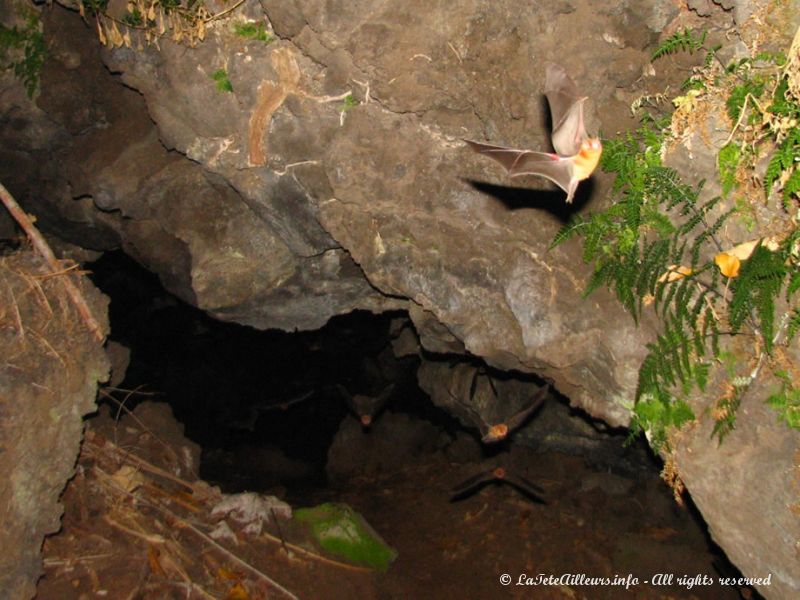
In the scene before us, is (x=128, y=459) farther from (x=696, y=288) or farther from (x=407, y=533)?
(x=696, y=288)

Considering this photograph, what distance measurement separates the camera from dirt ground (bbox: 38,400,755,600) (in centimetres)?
527

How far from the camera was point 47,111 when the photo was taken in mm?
7344

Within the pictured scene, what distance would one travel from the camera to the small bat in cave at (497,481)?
8.07 m

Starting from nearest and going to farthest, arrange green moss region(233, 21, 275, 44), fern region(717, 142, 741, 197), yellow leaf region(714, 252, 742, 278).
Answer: yellow leaf region(714, 252, 742, 278) → fern region(717, 142, 741, 197) → green moss region(233, 21, 275, 44)

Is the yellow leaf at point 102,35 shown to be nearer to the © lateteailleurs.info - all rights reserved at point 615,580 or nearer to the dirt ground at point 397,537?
the dirt ground at point 397,537

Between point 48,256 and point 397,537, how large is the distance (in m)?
5.69

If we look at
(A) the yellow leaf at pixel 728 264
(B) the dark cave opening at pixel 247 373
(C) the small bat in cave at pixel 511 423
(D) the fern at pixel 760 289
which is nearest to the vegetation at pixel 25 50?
(B) the dark cave opening at pixel 247 373

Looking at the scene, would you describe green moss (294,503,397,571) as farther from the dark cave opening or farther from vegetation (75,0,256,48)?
vegetation (75,0,256,48)

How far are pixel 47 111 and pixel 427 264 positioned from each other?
5.17 m

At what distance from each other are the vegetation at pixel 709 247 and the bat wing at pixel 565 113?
1.22 m

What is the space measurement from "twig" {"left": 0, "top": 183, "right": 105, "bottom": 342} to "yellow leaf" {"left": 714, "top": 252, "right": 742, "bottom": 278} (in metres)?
4.81

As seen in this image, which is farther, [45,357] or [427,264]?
[427,264]

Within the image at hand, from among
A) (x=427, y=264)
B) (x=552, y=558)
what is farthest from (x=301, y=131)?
(x=552, y=558)

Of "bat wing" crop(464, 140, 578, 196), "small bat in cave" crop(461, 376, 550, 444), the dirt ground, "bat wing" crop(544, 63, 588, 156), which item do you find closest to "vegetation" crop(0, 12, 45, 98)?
the dirt ground
